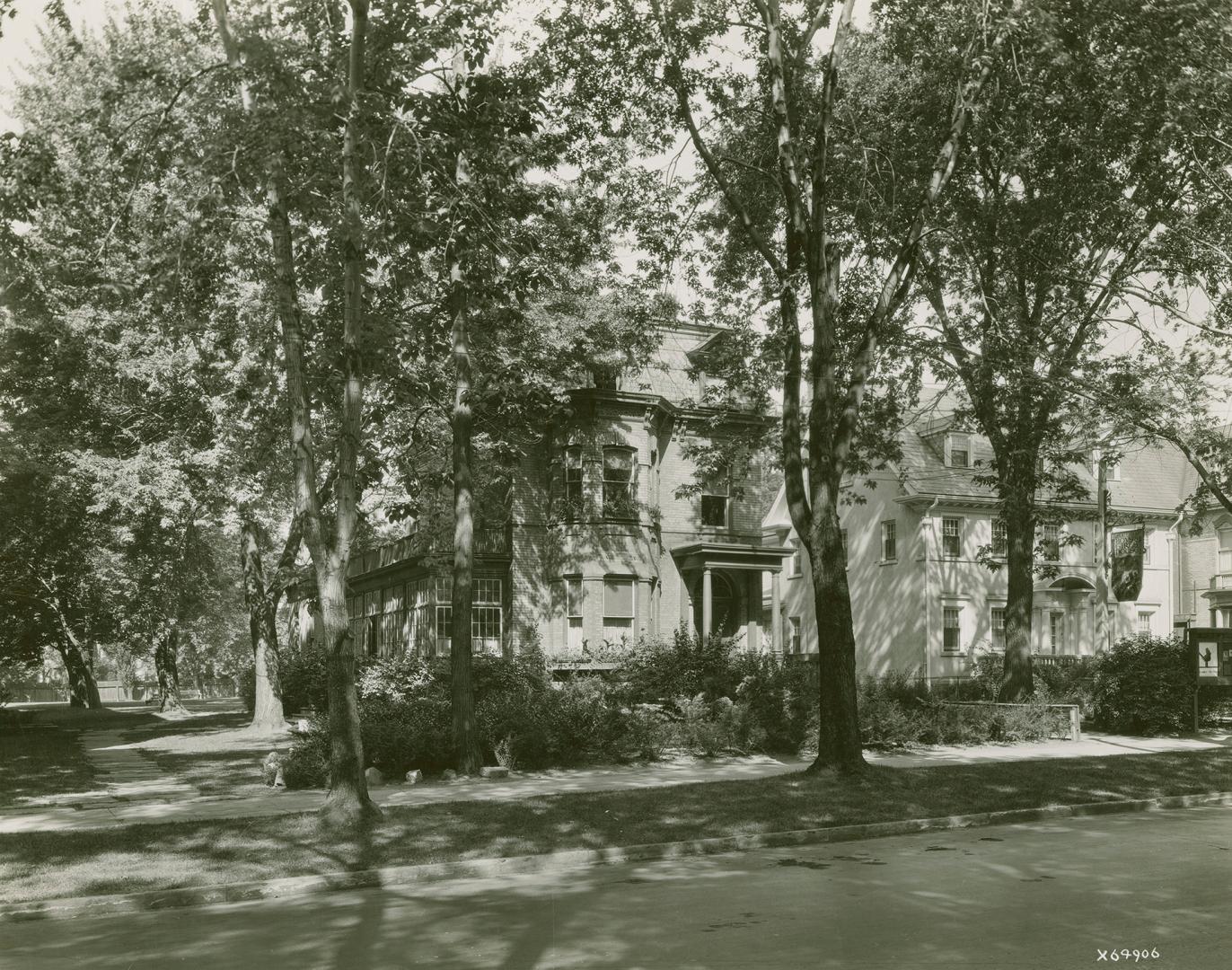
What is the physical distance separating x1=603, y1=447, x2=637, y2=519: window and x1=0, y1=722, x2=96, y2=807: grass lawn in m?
15.2

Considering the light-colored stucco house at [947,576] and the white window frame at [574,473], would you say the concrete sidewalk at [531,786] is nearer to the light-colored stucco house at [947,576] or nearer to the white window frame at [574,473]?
the white window frame at [574,473]

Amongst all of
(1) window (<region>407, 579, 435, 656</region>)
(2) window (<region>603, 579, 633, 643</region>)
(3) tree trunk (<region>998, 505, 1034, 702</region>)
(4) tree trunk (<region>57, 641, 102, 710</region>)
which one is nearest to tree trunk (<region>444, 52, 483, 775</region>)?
(2) window (<region>603, 579, 633, 643</region>)

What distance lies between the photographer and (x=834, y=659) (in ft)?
52.0

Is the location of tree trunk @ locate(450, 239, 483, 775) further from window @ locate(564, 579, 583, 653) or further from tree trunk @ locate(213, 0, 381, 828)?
window @ locate(564, 579, 583, 653)

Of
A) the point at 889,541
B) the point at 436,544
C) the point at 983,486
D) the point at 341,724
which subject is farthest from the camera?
the point at 889,541

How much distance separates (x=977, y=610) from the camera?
43.3 meters

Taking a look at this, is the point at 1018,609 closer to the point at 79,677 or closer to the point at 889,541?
the point at 889,541

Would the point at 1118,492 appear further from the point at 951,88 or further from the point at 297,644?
the point at 297,644

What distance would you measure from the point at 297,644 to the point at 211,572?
1918 centimetres

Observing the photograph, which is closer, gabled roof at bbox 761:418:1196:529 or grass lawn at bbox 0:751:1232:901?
grass lawn at bbox 0:751:1232:901

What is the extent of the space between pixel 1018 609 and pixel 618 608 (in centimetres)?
1102

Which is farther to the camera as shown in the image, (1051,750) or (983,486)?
(983,486)

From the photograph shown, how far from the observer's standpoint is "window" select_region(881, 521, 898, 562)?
44062 mm

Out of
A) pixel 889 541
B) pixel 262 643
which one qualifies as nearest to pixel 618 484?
pixel 262 643
